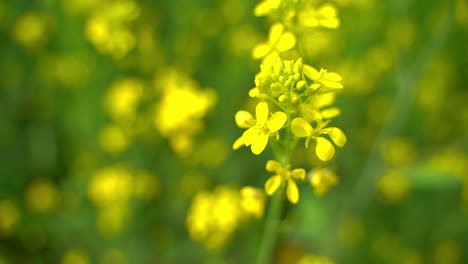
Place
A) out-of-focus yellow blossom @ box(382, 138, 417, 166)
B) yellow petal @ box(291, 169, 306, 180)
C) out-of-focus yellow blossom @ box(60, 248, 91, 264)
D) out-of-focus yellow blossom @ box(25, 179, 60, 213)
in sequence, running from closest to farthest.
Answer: yellow petal @ box(291, 169, 306, 180) → out-of-focus yellow blossom @ box(60, 248, 91, 264) → out-of-focus yellow blossom @ box(25, 179, 60, 213) → out-of-focus yellow blossom @ box(382, 138, 417, 166)

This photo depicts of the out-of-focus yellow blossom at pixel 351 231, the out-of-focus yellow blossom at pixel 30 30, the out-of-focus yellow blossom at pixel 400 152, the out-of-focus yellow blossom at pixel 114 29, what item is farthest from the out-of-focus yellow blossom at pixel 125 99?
the out-of-focus yellow blossom at pixel 400 152

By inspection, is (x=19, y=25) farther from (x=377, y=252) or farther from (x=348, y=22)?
(x=377, y=252)

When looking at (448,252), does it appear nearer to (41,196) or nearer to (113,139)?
(113,139)

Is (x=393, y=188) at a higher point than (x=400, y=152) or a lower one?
lower

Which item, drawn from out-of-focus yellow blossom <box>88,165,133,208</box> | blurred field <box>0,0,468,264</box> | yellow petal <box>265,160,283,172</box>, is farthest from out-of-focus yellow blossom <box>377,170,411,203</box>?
yellow petal <box>265,160,283,172</box>

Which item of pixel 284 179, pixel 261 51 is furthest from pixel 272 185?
pixel 261 51

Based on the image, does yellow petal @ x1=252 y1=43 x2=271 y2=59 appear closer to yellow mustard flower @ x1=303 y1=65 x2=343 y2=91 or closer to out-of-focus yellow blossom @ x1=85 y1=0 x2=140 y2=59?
yellow mustard flower @ x1=303 y1=65 x2=343 y2=91

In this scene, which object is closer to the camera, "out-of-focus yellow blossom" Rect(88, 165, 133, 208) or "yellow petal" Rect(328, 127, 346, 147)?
"yellow petal" Rect(328, 127, 346, 147)
